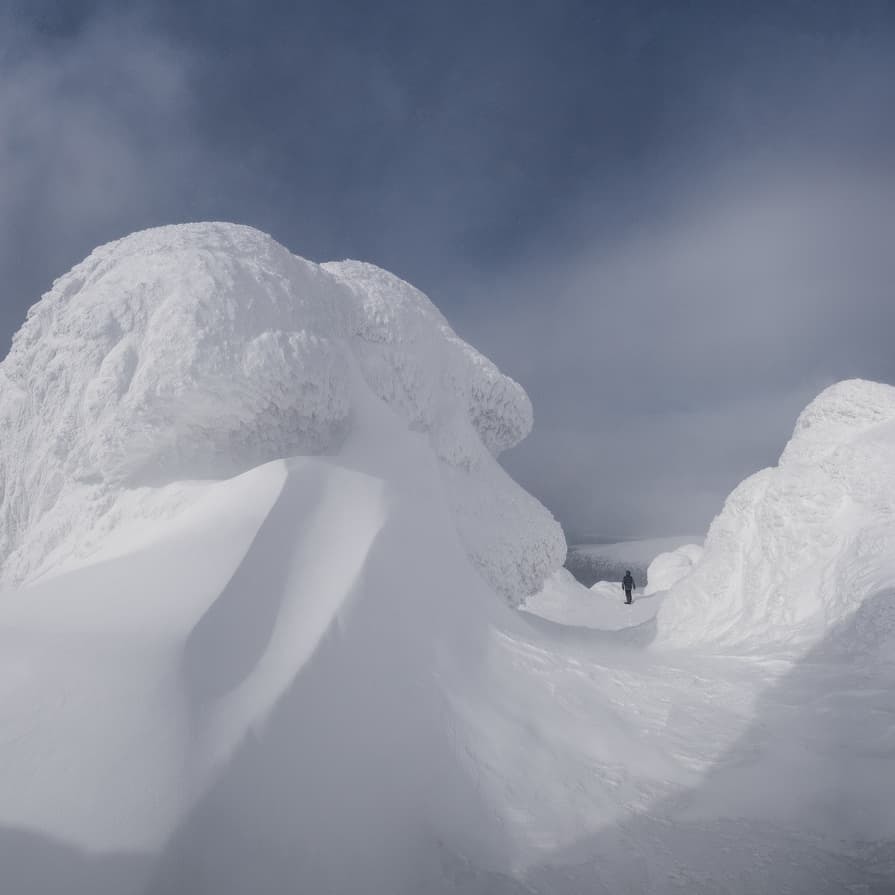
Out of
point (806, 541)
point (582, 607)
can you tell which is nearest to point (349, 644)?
point (806, 541)

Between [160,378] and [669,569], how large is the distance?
2321 cm

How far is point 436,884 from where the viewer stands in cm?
360

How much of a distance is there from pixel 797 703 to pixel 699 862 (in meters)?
2.63

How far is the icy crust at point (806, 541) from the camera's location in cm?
711

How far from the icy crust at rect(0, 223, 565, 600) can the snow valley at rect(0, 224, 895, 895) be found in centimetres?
4

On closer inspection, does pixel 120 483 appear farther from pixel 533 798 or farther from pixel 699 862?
pixel 699 862

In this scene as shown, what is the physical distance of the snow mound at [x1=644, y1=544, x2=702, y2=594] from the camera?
79.7 ft

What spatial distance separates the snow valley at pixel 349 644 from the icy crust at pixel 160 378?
41 mm

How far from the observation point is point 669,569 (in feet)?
82.6

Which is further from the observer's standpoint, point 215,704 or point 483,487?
point 483,487

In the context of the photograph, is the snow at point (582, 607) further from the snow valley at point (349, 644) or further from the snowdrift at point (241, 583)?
the snowdrift at point (241, 583)

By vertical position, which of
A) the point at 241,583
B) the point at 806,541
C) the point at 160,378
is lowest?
the point at 241,583

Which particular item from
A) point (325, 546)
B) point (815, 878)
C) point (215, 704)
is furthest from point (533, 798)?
point (325, 546)

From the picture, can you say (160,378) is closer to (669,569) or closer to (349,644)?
(349,644)
